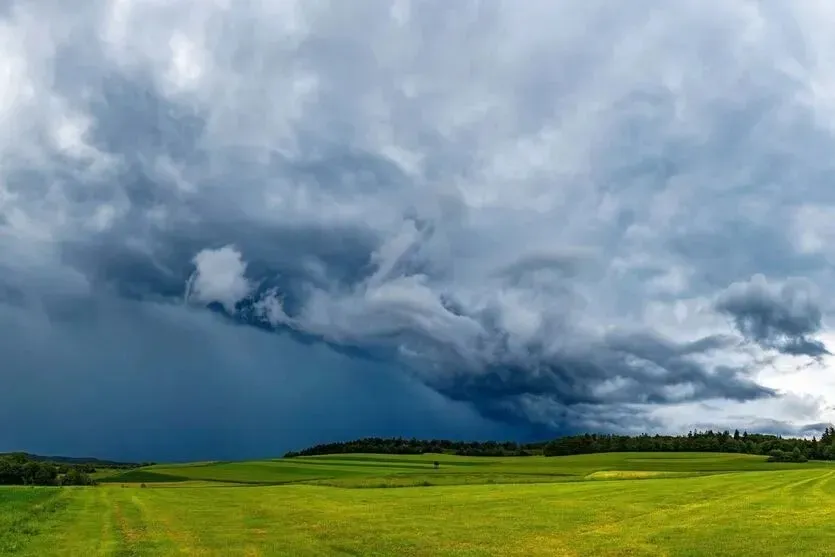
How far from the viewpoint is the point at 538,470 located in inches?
5773

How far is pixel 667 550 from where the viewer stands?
31703 mm

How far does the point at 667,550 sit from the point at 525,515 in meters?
17.3

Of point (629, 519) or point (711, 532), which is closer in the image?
point (711, 532)

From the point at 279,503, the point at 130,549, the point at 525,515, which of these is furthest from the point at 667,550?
the point at 279,503

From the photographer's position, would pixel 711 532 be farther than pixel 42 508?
No

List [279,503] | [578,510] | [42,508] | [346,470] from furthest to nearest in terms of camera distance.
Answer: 1. [346,470]
2. [279,503]
3. [42,508]
4. [578,510]

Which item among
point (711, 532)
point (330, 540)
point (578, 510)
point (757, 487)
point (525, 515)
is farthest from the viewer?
point (757, 487)

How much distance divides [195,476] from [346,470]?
32.5m

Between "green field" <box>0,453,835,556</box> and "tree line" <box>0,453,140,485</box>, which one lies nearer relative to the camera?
"green field" <box>0,453,835,556</box>

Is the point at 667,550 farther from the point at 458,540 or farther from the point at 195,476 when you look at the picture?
the point at 195,476

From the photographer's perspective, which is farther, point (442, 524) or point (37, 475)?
point (37, 475)

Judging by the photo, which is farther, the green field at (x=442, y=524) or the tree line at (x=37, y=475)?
the tree line at (x=37, y=475)

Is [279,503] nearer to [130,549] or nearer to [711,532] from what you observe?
[130,549]

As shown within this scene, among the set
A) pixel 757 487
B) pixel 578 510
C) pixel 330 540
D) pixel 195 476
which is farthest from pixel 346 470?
pixel 330 540
